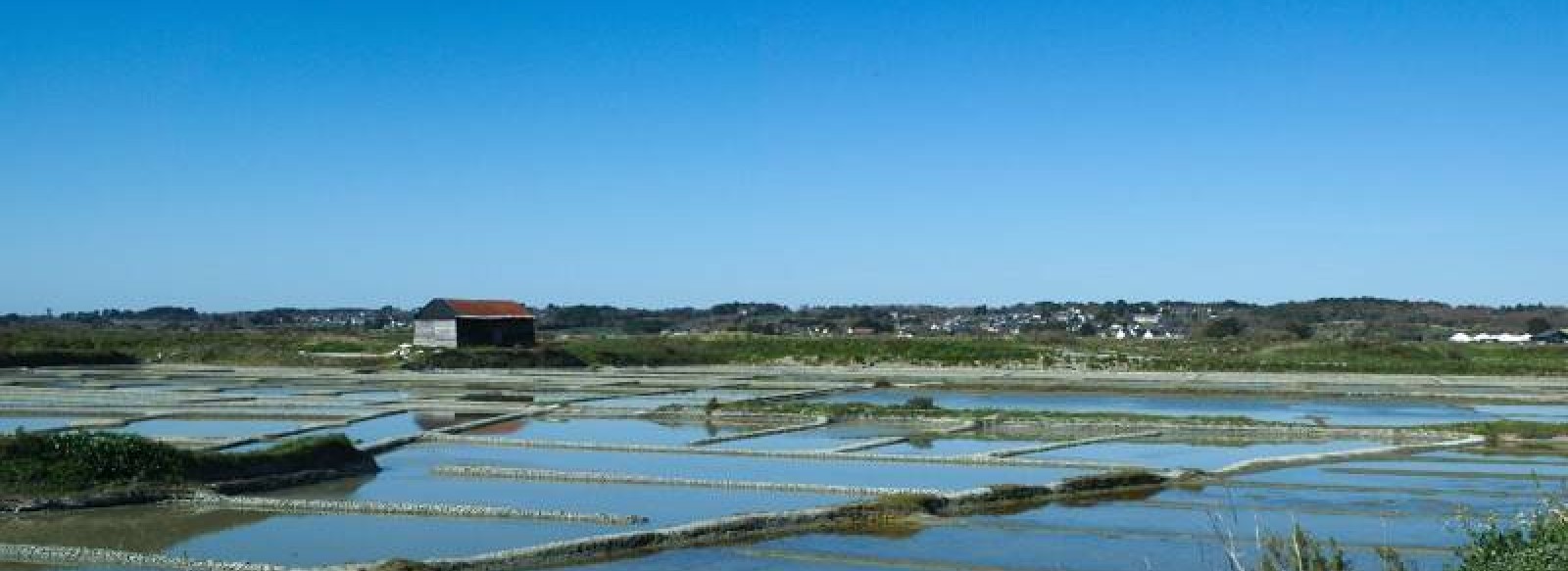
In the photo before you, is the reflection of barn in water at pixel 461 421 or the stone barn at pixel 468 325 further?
the stone barn at pixel 468 325

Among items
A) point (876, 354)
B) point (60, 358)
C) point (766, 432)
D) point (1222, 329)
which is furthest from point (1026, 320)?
point (766, 432)

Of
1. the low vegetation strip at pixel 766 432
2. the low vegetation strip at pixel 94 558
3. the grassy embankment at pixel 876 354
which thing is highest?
the grassy embankment at pixel 876 354

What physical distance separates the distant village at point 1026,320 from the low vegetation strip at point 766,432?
5327cm

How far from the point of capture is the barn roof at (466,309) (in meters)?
52.7

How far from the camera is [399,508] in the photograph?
14.7 m

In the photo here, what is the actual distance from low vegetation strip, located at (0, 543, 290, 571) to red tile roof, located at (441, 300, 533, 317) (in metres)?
40.5

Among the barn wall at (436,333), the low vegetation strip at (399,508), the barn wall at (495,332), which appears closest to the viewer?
the low vegetation strip at (399,508)

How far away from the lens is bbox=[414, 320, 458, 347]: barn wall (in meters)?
52.4

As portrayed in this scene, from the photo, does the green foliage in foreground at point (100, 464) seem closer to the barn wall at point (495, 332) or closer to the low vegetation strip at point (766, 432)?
the low vegetation strip at point (766, 432)

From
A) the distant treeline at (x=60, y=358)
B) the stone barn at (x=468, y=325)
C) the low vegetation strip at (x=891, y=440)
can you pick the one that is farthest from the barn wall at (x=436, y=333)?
the low vegetation strip at (x=891, y=440)

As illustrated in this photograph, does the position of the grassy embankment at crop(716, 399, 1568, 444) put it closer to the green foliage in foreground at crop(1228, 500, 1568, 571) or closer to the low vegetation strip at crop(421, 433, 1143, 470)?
the low vegetation strip at crop(421, 433, 1143, 470)

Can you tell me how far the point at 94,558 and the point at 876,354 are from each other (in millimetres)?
45640

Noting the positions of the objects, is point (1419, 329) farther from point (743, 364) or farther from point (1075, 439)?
point (1075, 439)

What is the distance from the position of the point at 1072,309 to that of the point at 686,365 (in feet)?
324
